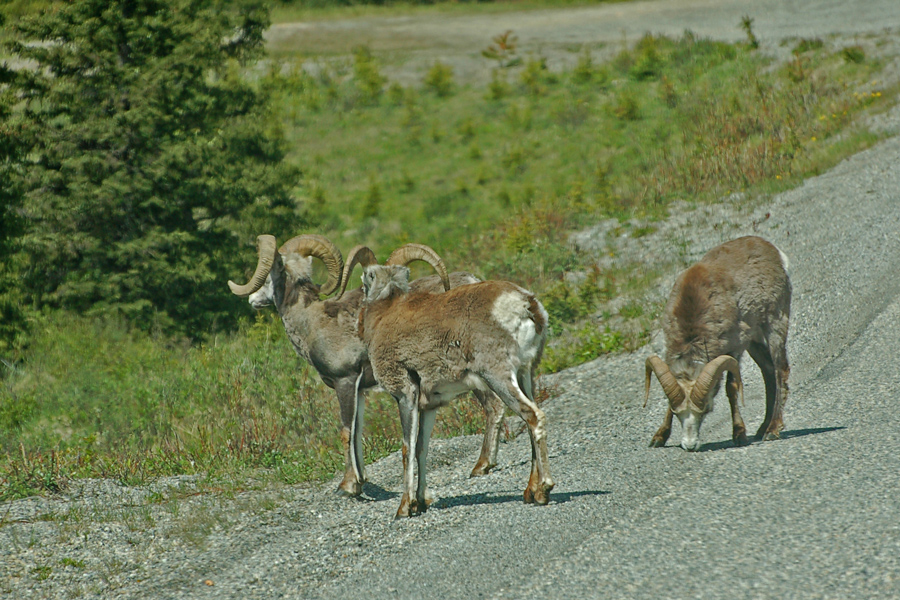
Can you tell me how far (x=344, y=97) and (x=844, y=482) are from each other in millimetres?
29113

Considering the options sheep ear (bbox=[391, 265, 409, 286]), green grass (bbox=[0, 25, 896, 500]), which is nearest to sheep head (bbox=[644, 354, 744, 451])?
sheep ear (bbox=[391, 265, 409, 286])

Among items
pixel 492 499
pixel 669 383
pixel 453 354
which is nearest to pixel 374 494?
pixel 492 499

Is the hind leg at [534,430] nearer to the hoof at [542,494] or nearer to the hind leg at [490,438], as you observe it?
the hoof at [542,494]

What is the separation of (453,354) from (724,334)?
3.28 meters

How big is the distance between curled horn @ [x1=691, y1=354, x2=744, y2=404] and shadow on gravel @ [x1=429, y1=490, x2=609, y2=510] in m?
1.64

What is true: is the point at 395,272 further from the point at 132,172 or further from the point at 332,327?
the point at 132,172

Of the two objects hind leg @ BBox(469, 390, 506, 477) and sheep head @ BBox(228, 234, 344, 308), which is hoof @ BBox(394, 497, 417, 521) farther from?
sheep head @ BBox(228, 234, 344, 308)

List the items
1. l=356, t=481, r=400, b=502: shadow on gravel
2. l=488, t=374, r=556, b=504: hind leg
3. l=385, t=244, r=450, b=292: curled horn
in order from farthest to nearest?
l=356, t=481, r=400, b=502: shadow on gravel → l=385, t=244, r=450, b=292: curled horn → l=488, t=374, r=556, b=504: hind leg

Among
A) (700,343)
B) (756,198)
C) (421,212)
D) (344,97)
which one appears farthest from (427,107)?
(700,343)

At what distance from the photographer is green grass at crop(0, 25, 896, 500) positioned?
12.1m

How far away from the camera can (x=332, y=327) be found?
392 inches

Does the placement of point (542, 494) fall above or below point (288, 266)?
below

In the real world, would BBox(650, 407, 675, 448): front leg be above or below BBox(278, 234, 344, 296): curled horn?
below

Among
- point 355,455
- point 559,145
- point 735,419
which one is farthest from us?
point 559,145
